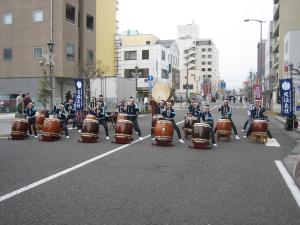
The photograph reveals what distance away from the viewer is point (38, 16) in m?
37.6

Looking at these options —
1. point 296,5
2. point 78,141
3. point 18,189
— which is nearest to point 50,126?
point 78,141

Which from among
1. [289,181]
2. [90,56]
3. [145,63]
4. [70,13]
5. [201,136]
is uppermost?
[70,13]

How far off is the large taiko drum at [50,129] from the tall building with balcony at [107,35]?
3338 centimetres

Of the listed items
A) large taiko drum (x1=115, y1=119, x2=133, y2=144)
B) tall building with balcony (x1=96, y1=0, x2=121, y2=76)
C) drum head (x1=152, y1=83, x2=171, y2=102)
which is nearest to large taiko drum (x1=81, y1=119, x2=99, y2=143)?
large taiko drum (x1=115, y1=119, x2=133, y2=144)

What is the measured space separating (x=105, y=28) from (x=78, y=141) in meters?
37.7

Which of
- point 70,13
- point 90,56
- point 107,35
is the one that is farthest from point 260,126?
point 107,35

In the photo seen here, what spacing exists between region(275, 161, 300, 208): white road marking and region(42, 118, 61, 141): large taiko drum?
858 centimetres

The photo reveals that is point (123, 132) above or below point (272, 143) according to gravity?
above

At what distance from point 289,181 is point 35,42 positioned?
33.4 metres

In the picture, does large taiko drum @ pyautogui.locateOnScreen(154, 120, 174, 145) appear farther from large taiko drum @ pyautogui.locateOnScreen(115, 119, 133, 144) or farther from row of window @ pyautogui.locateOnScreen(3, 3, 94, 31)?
row of window @ pyautogui.locateOnScreen(3, 3, 94, 31)

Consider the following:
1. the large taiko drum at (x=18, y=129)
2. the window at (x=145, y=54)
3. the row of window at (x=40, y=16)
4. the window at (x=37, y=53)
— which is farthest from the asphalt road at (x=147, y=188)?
the window at (x=145, y=54)

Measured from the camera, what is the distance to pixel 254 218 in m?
5.82

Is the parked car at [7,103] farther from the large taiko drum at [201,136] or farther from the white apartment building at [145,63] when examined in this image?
the white apartment building at [145,63]

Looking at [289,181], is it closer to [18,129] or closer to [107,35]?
[18,129]
